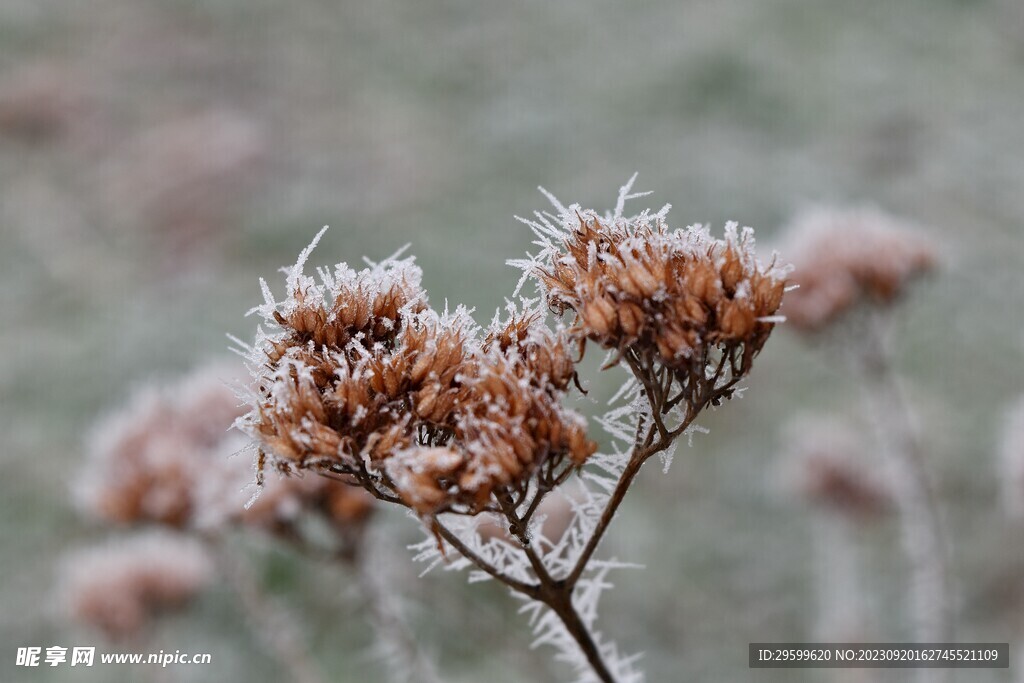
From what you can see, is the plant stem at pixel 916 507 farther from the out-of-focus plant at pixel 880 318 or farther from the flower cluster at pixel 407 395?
the flower cluster at pixel 407 395

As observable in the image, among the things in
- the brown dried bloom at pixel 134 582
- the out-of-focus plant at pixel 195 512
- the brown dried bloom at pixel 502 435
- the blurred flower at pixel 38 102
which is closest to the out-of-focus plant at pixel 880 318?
the out-of-focus plant at pixel 195 512

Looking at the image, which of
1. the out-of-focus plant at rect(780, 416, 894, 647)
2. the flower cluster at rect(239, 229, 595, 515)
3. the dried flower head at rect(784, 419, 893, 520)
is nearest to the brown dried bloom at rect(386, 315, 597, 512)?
the flower cluster at rect(239, 229, 595, 515)

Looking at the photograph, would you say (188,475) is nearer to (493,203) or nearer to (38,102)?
(493,203)

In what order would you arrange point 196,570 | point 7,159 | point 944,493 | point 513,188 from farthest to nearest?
point 7,159 < point 513,188 < point 944,493 < point 196,570

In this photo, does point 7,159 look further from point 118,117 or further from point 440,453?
point 440,453

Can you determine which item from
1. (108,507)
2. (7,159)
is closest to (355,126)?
(7,159)

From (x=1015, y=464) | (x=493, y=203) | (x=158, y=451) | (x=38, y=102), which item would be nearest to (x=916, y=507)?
(x=1015, y=464)

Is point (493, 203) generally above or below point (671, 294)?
above

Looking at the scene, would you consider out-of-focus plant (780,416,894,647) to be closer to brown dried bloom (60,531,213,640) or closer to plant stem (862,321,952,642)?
plant stem (862,321,952,642)
